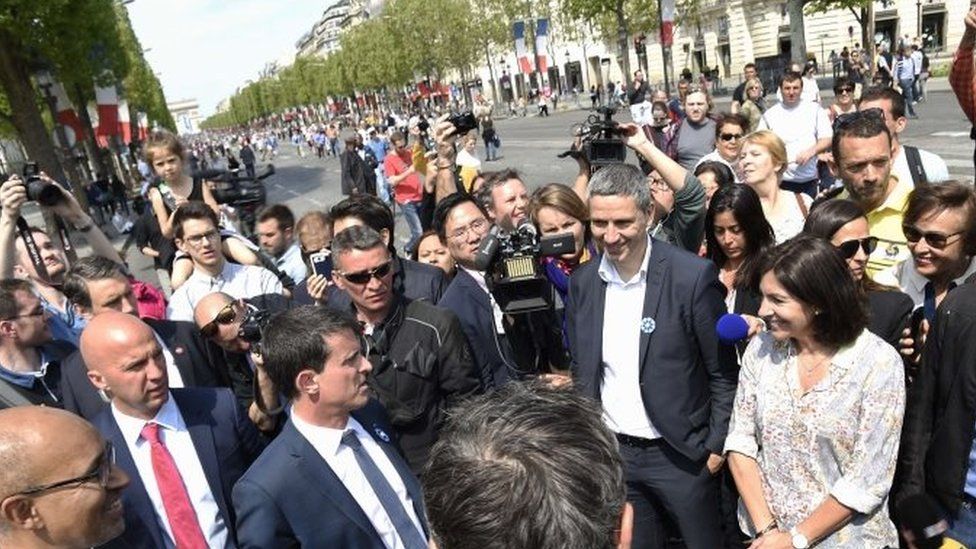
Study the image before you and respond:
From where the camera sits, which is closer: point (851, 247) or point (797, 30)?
point (851, 247)

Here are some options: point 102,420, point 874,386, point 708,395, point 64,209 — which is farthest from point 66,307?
point 874,386

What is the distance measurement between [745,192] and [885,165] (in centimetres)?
69

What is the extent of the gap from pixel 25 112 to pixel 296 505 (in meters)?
18.0

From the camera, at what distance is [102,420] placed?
2.81 metres

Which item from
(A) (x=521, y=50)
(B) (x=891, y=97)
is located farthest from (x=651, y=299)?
(A) (x=521, y=50)

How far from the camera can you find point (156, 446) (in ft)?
9.05

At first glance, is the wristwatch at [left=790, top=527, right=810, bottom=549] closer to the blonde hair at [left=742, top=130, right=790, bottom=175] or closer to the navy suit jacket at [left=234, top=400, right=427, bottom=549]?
the navy suit jacket at [left=234, top=400, right=427, bottom=549]

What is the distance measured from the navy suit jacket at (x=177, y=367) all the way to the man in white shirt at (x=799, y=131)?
496 centimetres

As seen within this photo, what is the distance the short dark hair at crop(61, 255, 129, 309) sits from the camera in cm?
376

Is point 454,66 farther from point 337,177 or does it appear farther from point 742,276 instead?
point 742,276

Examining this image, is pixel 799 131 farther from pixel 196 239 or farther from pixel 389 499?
pixel 389 499

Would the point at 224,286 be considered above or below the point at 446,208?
below

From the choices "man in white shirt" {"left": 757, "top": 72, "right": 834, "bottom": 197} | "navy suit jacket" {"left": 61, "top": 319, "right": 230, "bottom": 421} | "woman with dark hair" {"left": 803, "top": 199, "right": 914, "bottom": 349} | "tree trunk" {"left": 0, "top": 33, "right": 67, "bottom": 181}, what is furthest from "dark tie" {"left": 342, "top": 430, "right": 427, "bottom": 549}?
"tree trunk" {"left": 0, "top": 33, "right": 67, "bottom": 181}

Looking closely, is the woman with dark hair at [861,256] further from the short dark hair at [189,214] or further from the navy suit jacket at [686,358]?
the short dark hair at [189,214]
